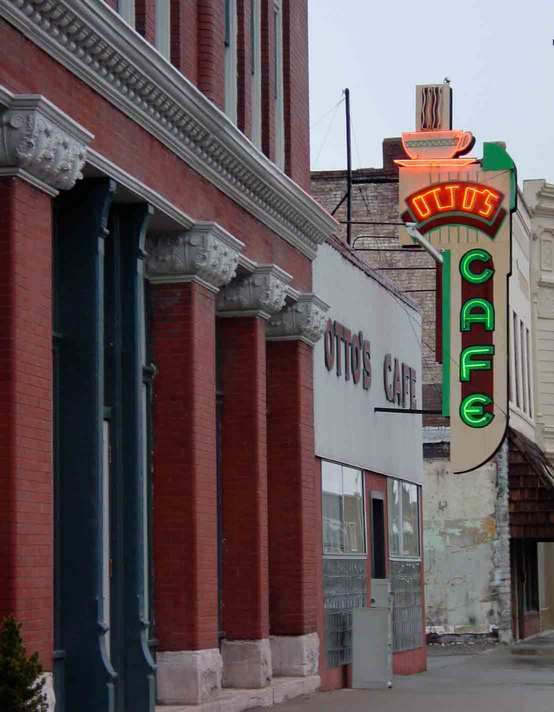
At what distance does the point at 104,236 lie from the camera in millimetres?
15586

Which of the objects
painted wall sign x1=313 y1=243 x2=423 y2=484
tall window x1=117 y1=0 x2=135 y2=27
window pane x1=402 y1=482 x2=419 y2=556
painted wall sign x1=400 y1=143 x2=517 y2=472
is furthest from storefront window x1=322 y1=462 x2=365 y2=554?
tall window x1=117 y1=0 x2=135 y2=27

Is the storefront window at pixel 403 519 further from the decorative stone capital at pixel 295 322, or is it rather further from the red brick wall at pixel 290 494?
the decorative stone capital at pixel 295 322

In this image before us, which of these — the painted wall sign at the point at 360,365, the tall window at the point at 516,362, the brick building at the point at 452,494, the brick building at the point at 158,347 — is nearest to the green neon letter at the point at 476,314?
the painted wall sign at the point at 360,365

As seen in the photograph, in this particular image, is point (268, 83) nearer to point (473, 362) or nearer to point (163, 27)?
point (163, 27)

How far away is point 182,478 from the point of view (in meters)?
18.2

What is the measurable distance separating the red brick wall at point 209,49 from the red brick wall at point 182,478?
7.57 feet

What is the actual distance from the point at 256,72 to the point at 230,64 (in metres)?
1.55

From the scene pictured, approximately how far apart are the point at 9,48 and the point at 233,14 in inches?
310

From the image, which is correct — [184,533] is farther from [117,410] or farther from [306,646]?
[306,646]

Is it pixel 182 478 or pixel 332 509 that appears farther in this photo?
pixel 332 509

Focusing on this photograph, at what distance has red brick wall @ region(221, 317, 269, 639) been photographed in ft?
67.4

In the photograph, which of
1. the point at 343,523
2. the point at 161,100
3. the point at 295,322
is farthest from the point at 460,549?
the point at 161,100

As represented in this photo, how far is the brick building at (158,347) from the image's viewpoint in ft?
44.8

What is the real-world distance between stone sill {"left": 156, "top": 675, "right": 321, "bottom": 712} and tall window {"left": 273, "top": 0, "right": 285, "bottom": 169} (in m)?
6.78
